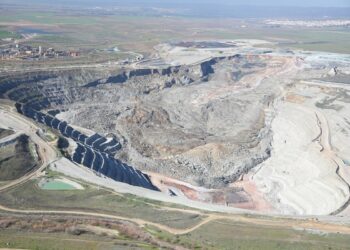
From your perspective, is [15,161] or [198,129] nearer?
[15,161]

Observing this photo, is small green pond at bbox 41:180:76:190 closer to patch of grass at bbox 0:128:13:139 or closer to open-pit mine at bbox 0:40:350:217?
open-pit mine at bbox 0:40:350:217

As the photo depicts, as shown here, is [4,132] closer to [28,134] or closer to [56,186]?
[28,134]

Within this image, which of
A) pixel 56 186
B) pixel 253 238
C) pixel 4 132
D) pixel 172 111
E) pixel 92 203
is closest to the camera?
pixel 253 238

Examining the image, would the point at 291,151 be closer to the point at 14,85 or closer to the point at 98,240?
the point at 98,240

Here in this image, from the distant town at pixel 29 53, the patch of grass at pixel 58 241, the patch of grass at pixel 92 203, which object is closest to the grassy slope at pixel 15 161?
the patch of grass at pixel 92 203

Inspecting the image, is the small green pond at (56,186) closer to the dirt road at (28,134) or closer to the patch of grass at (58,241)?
the dirt road at (28,134)

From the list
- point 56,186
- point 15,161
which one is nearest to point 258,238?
point 56,186
